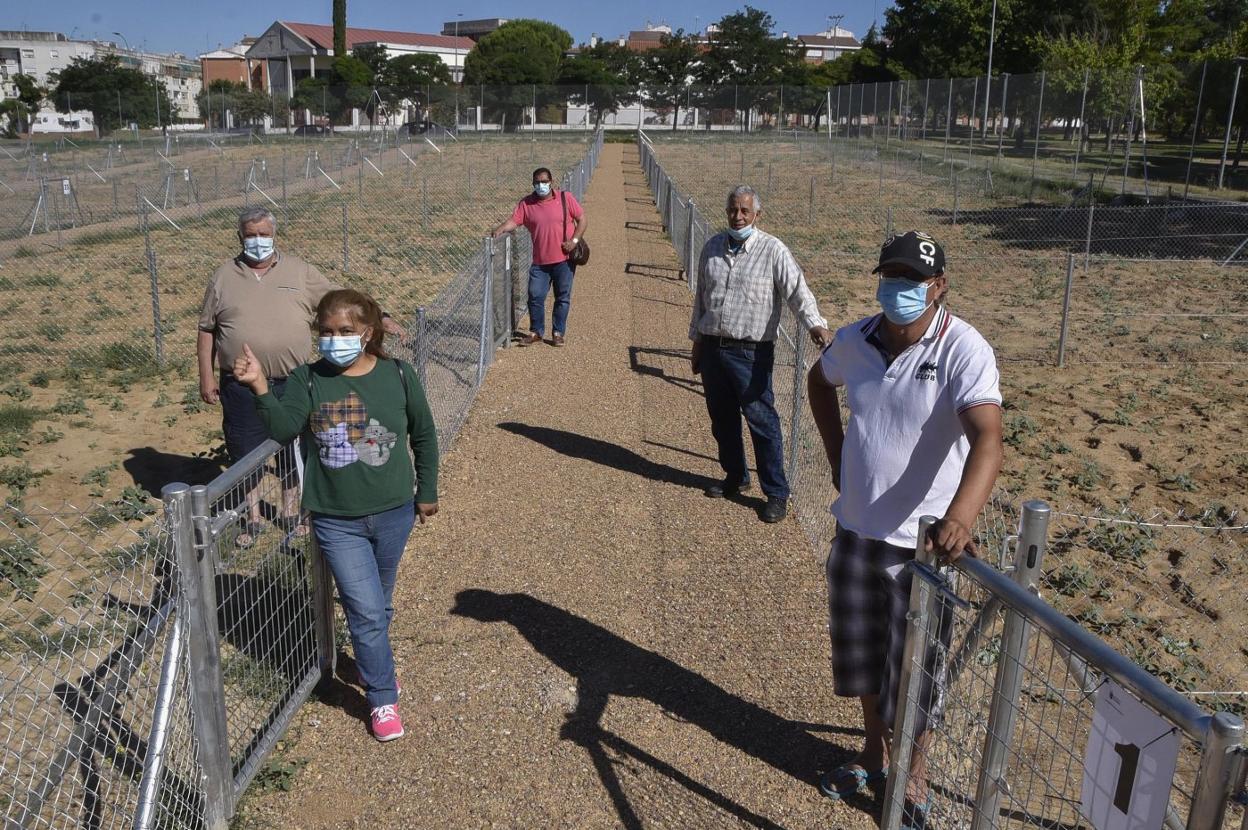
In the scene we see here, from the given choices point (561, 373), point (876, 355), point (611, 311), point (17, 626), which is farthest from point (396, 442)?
point (611, 311)

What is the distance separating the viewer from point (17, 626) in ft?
17.0

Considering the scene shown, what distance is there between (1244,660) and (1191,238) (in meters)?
17.6

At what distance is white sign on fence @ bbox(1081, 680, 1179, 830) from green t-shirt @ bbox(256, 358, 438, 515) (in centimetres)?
256

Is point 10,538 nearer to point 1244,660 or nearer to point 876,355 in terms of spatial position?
point 876,355

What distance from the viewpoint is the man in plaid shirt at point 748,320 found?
604 cm

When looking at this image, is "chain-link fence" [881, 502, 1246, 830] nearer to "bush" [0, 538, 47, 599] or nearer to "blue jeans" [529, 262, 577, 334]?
"bush" [0, 538, 47, 599]

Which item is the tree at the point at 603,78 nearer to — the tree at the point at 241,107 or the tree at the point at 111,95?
the tree at the point at 241,107

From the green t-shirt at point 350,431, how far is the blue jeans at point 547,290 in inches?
262

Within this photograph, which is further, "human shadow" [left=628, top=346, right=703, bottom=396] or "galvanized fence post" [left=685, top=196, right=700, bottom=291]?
"galvanized fence post" [left=685, top=196, right=700, bottom=291]

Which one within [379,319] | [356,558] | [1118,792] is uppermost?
[379,319]

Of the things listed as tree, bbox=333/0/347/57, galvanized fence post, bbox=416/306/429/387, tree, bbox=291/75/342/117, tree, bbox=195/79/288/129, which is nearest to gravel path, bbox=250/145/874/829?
galvanized fence post, bbox=416/306/429/387

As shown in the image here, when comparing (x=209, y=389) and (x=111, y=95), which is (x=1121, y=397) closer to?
(x=209, y=389)

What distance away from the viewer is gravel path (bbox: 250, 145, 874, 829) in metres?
3.82

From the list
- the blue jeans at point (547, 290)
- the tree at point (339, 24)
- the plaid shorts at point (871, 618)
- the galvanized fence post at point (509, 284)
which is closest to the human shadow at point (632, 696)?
the plaid shorts at point (871, 618)
